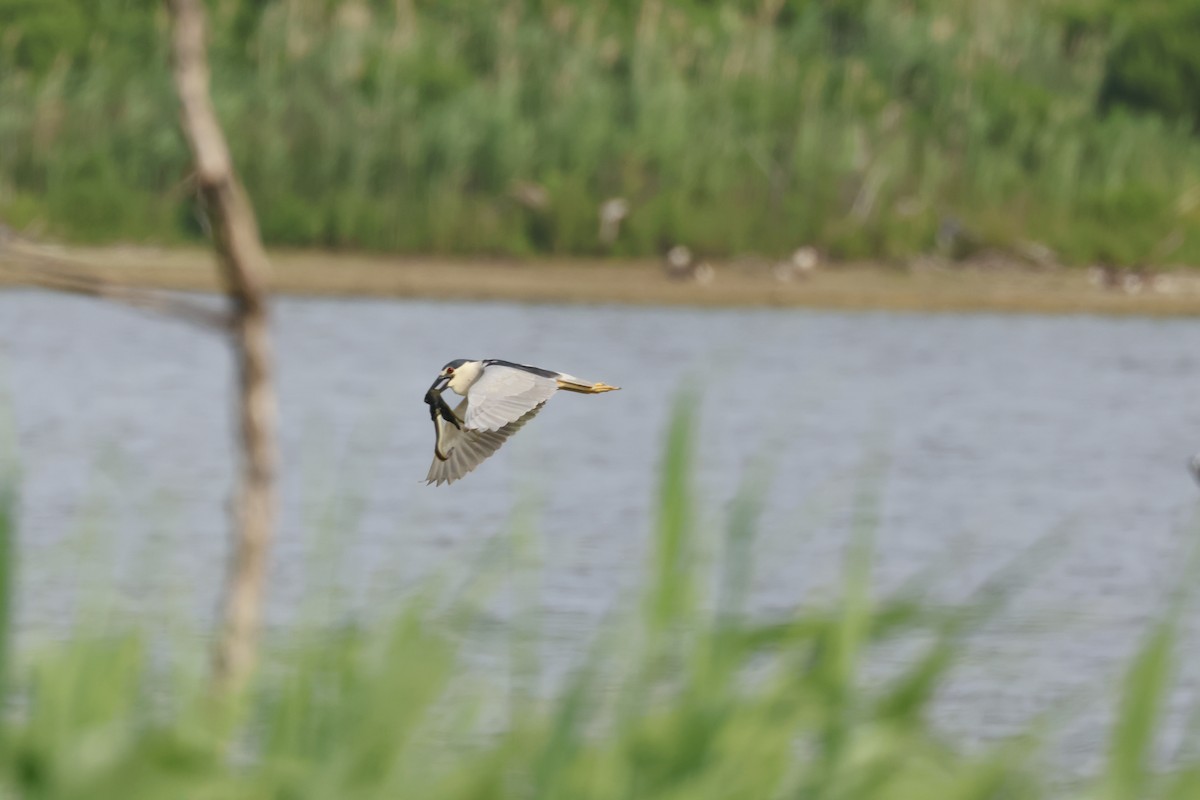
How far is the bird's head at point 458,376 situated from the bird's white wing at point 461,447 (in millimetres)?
25

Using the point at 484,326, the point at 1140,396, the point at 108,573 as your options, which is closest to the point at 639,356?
the point at 484,326

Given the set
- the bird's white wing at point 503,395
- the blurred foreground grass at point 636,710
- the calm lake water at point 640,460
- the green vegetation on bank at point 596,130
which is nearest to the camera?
the bird's white wing at point 503,395

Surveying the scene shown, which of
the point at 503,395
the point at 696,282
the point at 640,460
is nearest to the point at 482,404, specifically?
the point at 503,395

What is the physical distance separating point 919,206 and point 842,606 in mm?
21330

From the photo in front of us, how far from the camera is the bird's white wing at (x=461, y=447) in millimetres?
2662

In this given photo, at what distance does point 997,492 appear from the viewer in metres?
13.3

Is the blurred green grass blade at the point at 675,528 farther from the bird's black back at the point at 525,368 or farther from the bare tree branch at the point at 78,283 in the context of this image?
the bare tree branch at the point at 78,283

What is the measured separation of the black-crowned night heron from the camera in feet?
8.54

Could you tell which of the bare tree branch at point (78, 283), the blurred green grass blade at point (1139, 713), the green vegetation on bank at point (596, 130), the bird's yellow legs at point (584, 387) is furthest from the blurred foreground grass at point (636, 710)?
the green vegetation on bank at point (596, 130)

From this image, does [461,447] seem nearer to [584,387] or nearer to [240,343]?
[584,387]

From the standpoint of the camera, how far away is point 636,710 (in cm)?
285

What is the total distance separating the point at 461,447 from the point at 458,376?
0.33ft

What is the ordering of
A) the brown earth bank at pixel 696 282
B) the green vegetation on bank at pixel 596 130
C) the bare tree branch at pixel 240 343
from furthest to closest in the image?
the green vegetation on bank at pixel 596 130 → the brown earth bank at pixel 696 282 → the bare tree branch at pixel 240 343

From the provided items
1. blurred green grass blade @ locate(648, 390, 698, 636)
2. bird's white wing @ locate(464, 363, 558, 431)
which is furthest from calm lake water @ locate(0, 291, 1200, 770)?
bird's white wing @ locate(464, 363, 558, 431)
